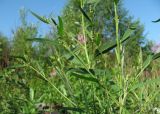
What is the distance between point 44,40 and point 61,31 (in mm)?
58

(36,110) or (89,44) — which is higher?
(89,44)

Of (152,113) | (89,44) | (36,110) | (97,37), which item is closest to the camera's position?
(97,37)

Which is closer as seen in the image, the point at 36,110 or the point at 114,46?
the point at 114,46

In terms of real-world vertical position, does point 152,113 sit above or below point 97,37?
below

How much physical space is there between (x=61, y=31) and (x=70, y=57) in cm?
10

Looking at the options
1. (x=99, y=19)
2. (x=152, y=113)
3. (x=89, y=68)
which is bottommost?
(x=152, y=113)

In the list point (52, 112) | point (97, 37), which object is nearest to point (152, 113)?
point (52, 112)

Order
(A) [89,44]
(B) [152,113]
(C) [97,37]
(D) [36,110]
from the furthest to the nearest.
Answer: (D) [36,110] → (B) [152,113] → (A) [89,44] → (C) [97,37]

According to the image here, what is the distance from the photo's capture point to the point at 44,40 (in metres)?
1.18

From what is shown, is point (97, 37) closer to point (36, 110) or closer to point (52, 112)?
point (52, 112)

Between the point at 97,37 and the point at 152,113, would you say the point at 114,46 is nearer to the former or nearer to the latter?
the point at 97,37

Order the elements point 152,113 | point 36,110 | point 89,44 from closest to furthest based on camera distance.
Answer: point 89,44 → point 152,113 → point 36,110

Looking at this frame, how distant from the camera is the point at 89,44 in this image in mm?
1283

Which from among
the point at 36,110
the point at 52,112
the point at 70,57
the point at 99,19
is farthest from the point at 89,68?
the point at 36,110
